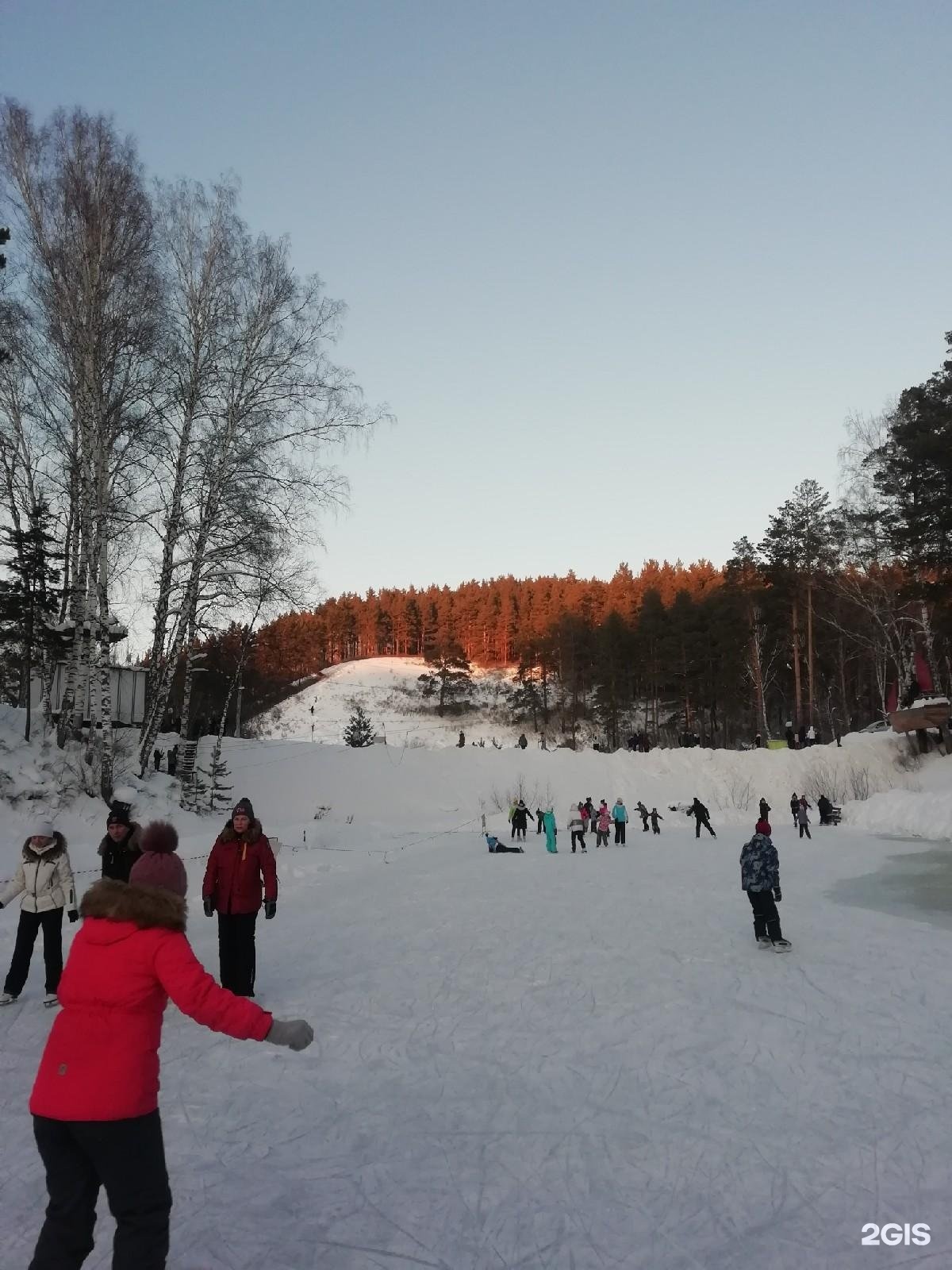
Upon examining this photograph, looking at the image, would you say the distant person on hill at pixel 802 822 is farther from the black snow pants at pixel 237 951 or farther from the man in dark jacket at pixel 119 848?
the man in dark jacket at pixel 119 848

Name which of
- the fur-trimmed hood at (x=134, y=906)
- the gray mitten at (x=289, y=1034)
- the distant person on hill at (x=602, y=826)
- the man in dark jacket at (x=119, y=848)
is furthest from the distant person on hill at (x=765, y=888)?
the distant person on hill at (x=602, y=826)

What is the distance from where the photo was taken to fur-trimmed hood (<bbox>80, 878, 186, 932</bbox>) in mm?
2240

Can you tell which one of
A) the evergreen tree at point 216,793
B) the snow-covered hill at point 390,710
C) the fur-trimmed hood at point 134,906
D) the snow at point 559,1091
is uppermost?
the snow-covered hill at point 390,710

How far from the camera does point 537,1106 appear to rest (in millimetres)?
4230

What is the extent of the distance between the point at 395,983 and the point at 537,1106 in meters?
2.60

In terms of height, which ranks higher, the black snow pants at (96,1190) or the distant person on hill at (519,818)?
the black snow pants at (96,1190)

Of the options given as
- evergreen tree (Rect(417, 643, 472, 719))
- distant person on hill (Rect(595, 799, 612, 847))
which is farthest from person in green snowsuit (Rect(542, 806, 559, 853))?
evergreen tree (Rect(417, 643, 472, 719))

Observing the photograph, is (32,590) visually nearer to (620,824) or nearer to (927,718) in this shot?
(620,824)

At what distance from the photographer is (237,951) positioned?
6137mm

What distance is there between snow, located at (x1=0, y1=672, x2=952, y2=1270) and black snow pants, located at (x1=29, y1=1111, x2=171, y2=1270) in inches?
34.0

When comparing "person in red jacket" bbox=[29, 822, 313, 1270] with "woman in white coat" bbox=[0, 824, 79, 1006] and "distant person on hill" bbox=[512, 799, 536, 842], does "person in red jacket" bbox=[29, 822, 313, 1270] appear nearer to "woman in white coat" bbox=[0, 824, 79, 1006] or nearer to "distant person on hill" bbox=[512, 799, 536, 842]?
"woman in white coat" bbox=[0, 824, 79, 1006]

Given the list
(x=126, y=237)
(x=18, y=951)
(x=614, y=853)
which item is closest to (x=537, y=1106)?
(x=18, y=951)

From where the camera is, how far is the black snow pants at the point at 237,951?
607cm

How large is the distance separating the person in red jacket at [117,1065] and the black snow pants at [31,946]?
172 inches
